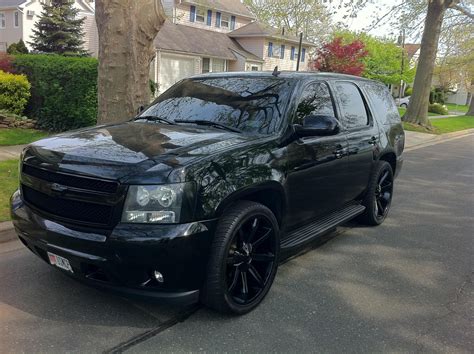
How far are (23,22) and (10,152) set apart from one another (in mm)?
28788

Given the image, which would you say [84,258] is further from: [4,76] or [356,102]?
[4,76]

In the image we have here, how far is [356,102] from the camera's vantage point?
5.19 m

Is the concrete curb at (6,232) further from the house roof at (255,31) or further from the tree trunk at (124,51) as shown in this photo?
the house roof at (255,31)

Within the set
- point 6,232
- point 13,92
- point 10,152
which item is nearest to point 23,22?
point 13,92

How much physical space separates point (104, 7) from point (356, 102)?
153 inches

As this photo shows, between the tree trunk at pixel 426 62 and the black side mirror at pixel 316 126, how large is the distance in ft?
57.0

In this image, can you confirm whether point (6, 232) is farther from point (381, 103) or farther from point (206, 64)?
point (206, 64)

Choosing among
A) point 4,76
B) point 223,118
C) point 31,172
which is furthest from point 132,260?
point 4,76

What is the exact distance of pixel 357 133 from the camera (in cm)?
493

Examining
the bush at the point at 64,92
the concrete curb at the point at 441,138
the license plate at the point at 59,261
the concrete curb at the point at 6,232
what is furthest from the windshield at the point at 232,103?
the concrete curb at the point at 441,138

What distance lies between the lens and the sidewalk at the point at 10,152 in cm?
762

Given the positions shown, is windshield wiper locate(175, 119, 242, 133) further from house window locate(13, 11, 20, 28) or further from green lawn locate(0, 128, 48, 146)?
house window locate(13, 11, 20, 28)

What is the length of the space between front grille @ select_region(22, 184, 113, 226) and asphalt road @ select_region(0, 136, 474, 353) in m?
0.69

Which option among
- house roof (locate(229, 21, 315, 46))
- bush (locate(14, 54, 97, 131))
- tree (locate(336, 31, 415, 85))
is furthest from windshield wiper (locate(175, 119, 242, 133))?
tree (locate(336, 31, 415, 85))
